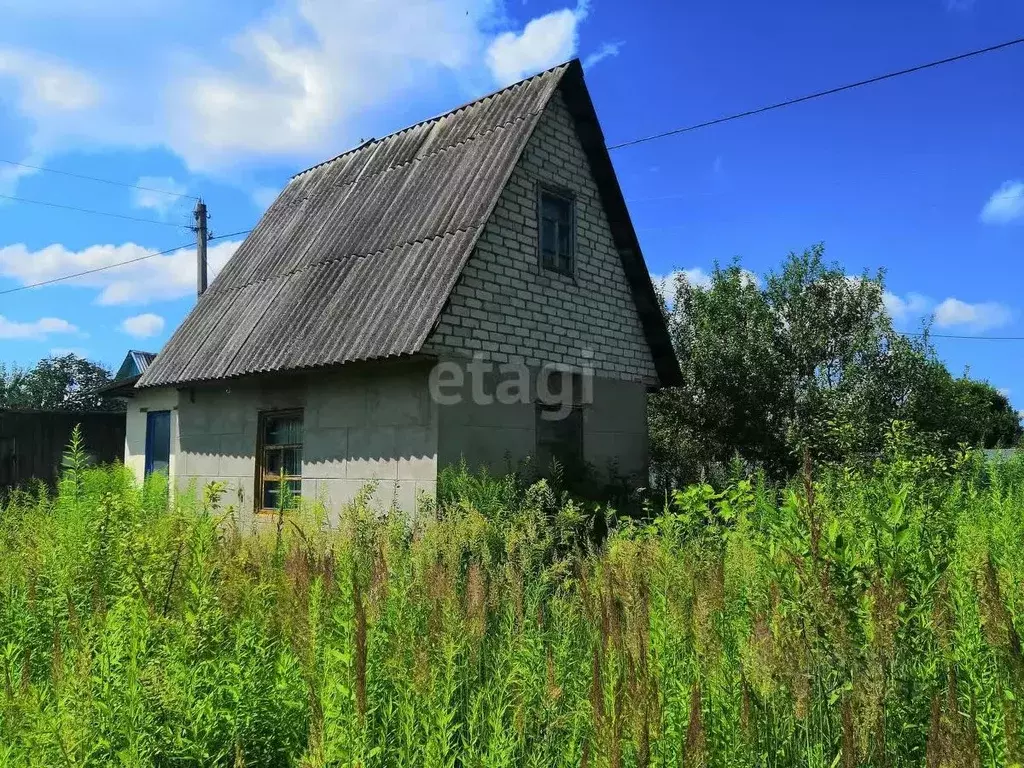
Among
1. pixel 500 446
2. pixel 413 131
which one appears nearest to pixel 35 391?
pixel 413 131

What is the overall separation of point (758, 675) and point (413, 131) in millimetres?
12303

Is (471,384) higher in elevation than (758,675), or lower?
higher

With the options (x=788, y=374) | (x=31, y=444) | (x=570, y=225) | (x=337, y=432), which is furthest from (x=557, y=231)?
(x=31, y=444)

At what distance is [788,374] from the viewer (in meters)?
15.8

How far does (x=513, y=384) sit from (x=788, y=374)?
324 inches

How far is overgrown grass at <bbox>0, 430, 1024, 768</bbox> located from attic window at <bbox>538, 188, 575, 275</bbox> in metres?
7.97

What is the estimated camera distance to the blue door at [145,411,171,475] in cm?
1392

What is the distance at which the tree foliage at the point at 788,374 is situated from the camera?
15.1 meters

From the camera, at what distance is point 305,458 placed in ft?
33.8

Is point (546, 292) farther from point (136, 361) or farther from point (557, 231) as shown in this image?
point (136, 361)

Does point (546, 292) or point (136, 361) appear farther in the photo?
point (136, 361)

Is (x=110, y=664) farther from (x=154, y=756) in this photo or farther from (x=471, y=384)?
(x=471, y=384)

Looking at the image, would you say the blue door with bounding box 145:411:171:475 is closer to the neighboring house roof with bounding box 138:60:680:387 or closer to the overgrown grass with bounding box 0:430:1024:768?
the neighboring house roof with bounding box 138:60:680:387

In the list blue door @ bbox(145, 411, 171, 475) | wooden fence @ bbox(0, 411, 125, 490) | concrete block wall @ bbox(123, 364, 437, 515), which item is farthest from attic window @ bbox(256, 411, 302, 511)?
wooden fence @ bbox(0, 411, 125, 490)
